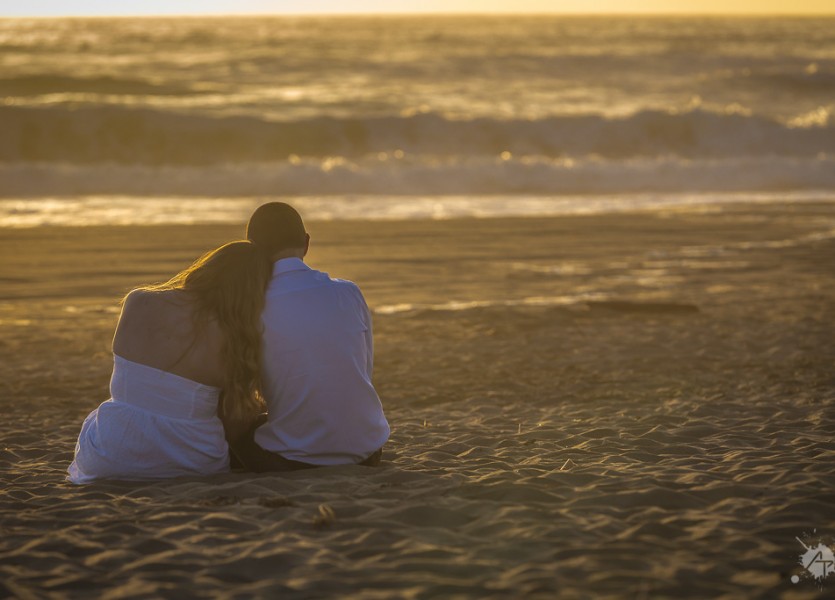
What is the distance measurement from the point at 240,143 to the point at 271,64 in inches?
609

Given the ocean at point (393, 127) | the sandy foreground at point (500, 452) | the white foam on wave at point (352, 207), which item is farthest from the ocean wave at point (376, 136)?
the sandy foreground at point (500, 452)

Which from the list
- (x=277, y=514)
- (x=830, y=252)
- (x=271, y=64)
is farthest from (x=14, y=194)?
(x=271, y=64)

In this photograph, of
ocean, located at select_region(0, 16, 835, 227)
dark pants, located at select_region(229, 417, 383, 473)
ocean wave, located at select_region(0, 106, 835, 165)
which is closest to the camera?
dark pants, located at select_region(229, 417, 383, 473)

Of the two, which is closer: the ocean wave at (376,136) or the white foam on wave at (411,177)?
the white foam on wave at (411,177)

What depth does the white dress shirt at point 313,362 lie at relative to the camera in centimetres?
475

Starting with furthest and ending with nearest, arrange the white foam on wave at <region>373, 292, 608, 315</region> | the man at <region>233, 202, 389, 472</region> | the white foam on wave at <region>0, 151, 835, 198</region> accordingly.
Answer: the white foam on wave at <region>0, 151, 835, 198</region> < the white foam on wave at <region>373, 292, 608, 315</region> < the man at <region>233, 202, 389, 472</region>

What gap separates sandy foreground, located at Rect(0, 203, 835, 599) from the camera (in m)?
3.91

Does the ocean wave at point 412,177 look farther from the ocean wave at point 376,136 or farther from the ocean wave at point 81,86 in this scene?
the ocean wave at point 81,86

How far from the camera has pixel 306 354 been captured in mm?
4781

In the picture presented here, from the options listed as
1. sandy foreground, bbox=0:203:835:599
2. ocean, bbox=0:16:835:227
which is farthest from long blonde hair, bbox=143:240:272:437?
ocean, bbox=0:16:835:227

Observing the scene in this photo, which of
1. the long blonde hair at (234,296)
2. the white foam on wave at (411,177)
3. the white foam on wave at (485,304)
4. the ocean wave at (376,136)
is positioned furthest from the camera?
the ocean wave at (376,136)

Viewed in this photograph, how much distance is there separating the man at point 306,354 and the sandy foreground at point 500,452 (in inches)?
8.3

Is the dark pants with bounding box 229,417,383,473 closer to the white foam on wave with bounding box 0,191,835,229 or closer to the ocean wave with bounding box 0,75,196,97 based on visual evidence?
the white foam on wave with bounding box 0,191,835,229

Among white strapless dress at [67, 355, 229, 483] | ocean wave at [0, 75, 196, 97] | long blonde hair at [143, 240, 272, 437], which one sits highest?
ocean wave at [0, 75, 196, 97]
